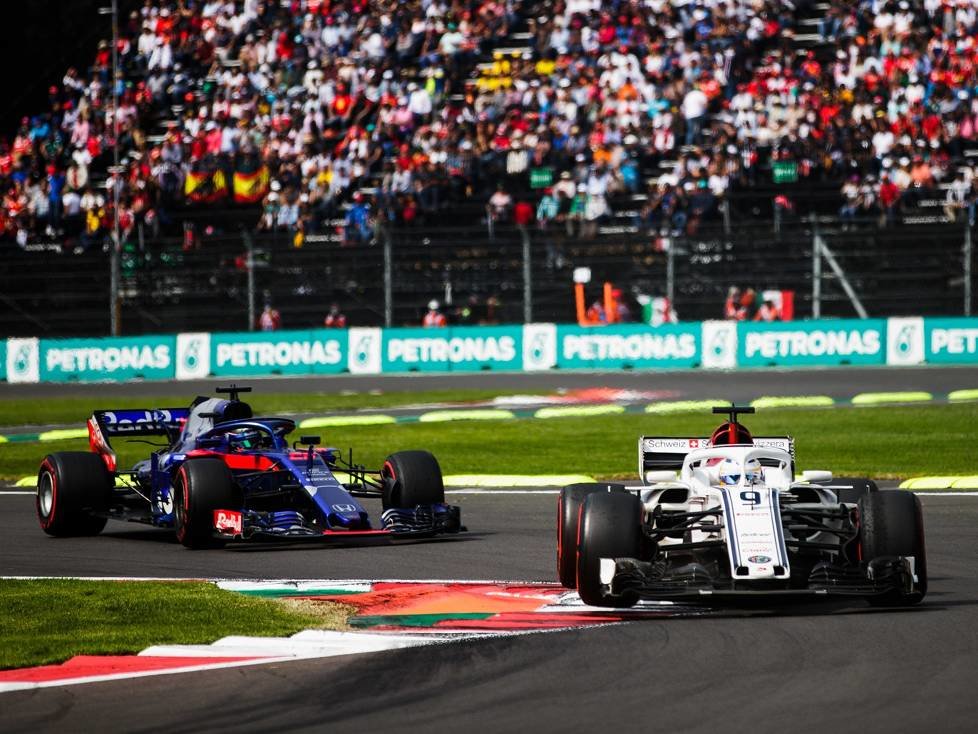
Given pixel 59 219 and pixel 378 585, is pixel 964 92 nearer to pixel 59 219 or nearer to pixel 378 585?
pixel 59 219

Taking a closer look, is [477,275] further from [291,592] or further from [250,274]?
[291,592]

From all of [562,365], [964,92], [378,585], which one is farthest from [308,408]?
[378,585]

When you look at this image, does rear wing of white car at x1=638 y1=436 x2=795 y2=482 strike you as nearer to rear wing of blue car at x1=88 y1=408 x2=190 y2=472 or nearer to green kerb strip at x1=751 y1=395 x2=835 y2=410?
rear wing of blue car at x1=88 y1=408 x2=190 y2=472

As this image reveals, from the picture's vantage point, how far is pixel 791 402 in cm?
2905

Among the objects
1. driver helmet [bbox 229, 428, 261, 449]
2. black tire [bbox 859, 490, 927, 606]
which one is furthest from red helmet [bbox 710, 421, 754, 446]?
driver helmet [bbox 229, 428, 261, 449]

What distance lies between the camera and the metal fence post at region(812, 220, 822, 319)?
113ft

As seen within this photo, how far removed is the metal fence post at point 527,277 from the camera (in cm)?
3550

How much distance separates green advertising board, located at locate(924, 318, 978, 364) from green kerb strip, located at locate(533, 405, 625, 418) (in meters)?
9.18

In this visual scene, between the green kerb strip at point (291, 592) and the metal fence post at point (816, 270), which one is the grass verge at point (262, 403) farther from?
the green kerb strip at point (291, 592)

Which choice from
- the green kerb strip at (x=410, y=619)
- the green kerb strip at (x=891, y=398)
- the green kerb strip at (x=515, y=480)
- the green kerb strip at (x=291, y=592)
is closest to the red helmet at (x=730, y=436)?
the green kerb strip at (x=410, y=619)

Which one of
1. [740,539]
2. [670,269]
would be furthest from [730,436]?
[670,269]

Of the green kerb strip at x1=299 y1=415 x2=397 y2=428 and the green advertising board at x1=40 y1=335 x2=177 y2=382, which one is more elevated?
the green advertising board at x1=40 y1=335 x2=177 y2=382

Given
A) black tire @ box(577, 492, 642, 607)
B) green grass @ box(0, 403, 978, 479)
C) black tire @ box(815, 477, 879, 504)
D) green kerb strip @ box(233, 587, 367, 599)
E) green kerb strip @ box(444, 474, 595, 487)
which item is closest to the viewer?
black tire @ box(577, 492, 642, 607)

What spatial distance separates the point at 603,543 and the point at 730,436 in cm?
236
